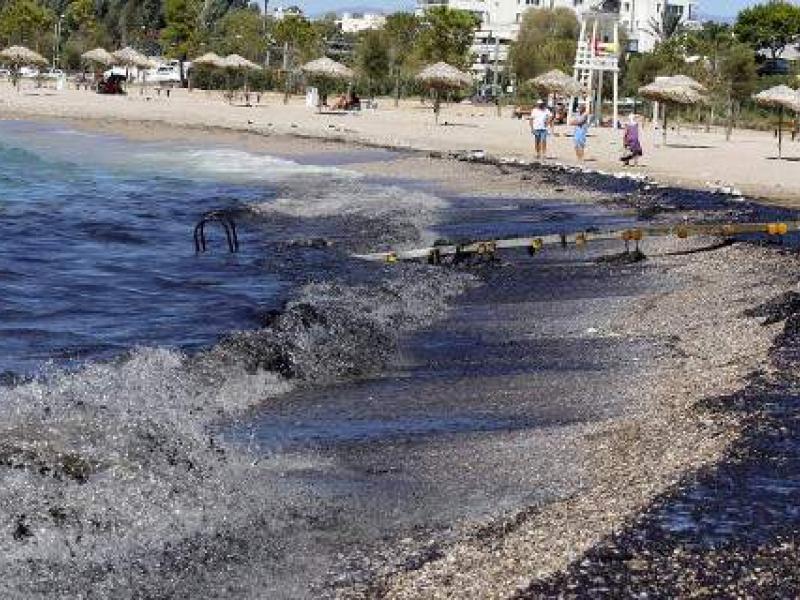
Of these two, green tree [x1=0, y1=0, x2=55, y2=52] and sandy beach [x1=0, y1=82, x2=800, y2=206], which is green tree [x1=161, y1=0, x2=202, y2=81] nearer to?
sandy beach [x1=0, y1=82, x2=800, y2=206]

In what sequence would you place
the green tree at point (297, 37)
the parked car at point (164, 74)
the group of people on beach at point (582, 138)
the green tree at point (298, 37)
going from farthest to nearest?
the parked car at point (164, 74), the green tree at point (298, 37), the green tree at point (297, 37), the group of people on beach at point (582, 138)

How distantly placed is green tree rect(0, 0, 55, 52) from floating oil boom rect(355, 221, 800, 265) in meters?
64.2

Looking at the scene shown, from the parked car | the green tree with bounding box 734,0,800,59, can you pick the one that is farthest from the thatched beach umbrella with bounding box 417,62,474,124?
the green tree with bounding box 734,0,800,59

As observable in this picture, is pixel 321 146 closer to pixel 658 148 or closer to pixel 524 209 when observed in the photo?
pixel 658 148

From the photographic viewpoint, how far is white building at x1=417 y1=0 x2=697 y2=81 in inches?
4777

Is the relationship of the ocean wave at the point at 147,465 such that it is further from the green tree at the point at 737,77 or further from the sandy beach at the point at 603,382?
the green tree at the point at 737,77

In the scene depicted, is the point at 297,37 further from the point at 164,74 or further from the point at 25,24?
the point at 164,74

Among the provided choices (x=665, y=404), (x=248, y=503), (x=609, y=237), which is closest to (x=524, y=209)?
(x=609, y=237)

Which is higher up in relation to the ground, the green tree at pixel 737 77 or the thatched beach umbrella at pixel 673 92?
the green tree at pixel 737 77

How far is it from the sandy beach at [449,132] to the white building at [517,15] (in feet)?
169

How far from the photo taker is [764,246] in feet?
64.0

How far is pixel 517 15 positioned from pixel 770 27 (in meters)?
41.6

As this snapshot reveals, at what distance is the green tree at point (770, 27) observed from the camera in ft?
319

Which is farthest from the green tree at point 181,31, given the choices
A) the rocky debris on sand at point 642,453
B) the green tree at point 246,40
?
the rocky debris on sand at point 642,453
